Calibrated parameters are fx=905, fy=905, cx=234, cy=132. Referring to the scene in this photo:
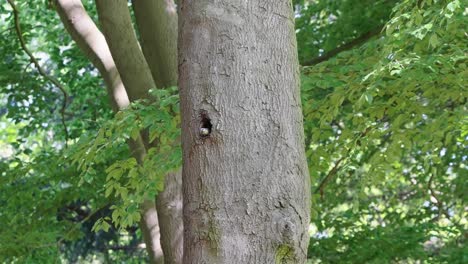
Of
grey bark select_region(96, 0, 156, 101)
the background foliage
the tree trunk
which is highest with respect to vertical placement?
grey bark select_region(96, 0, 156, 101)

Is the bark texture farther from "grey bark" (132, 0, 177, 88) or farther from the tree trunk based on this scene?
the tree trunk

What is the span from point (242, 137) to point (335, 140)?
377 centimetres

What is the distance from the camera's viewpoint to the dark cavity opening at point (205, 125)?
2.51m

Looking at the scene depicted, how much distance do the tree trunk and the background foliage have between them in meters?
2.18

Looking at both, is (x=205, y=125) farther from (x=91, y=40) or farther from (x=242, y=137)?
(x=91, y=40)

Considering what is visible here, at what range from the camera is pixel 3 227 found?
8.73m

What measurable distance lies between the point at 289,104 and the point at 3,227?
21.9ft

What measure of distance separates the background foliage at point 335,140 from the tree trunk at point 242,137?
85.7 inches

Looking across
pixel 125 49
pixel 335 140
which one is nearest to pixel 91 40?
pixel 125 49

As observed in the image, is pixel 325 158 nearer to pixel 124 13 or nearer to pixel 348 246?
pixel 124 13

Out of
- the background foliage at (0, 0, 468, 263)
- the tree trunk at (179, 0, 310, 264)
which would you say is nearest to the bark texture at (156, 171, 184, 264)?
the background foliage at (0, 0, 468, 263)

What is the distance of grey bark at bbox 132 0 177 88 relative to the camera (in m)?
6.59

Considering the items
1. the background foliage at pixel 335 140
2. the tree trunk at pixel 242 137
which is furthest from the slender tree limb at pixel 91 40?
the tree trunk at pixel 242 137

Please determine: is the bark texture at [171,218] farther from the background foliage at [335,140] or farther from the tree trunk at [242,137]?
the tree trunk at [242,137]
